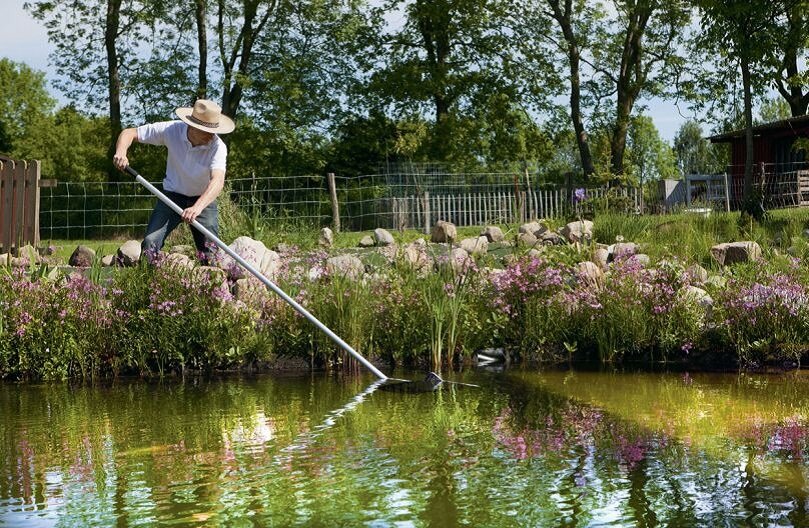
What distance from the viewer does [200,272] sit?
28.5ft

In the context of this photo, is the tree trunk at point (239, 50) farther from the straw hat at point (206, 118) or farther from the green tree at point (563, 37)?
the straw hat at point (206, 118)

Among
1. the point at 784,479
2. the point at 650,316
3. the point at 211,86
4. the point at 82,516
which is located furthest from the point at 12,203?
the point at 211,86

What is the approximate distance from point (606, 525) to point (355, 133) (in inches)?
1156

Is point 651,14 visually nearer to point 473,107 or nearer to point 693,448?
point 473,107

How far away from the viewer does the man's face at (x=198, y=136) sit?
28.6ft

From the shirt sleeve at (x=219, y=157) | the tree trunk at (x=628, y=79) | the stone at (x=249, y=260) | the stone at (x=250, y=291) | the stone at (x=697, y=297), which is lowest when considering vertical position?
the stone at (x=697, y=297)

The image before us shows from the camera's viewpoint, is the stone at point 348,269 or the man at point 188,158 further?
the stone at point 348,269

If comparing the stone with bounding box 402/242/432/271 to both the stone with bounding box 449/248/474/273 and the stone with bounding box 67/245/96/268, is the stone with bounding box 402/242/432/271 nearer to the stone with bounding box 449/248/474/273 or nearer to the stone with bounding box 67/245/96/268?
the stone with bounding box 449/248/474/273

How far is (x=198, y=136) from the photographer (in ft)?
28.6

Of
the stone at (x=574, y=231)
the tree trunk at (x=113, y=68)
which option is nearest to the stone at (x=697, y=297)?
the stone at (x=574, y=231)

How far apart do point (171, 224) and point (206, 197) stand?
73cm

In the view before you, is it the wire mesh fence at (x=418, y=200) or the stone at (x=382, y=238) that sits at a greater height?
the wire mesh fence at (x=418, y=200)

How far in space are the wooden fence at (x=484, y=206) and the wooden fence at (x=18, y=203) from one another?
28.9 ft

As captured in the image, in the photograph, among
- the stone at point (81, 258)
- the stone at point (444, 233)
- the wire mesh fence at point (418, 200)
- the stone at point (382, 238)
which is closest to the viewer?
the stone at point (81, 258)
